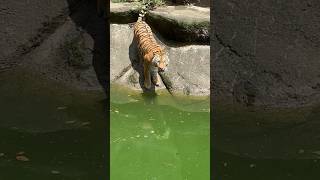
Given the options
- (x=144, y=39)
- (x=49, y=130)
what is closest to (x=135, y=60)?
(x=144, y=39)

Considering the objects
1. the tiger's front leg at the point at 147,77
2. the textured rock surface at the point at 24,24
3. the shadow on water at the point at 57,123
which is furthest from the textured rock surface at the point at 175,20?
the textured rock surface at the point at 24,24

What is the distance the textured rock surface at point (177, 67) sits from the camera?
6129 millimetres

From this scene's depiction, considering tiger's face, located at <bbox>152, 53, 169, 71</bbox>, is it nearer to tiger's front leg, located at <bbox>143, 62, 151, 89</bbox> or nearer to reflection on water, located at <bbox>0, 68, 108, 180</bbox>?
tiger's front leg, located at <bbox>143, 62, 151, 89</bbox>

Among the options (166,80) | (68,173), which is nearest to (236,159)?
(68,173)

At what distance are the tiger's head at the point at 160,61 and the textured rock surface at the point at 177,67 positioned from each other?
0.43ft

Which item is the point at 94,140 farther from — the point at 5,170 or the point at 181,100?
the point at 181,100

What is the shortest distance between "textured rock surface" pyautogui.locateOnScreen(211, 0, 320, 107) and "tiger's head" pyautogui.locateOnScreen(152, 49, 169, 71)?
527 millimetres

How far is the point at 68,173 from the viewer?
425 centimetres

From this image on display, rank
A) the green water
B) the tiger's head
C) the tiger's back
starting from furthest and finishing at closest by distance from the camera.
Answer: the tiger's back, the tiger's head, the green water

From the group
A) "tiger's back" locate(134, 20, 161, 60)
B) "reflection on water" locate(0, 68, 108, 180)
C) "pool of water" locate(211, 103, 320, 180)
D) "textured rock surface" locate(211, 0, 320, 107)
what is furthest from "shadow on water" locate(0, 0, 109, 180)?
"textured rock surface" locate(211, 0, 320, 107)

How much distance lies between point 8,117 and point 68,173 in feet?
4.31

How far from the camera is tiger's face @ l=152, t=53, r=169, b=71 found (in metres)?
6.05

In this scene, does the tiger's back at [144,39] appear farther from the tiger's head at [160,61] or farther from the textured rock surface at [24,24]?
the textured rock surface at [24,24]

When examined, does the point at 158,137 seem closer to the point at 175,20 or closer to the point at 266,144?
the point at 266,144
